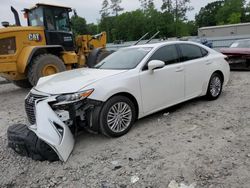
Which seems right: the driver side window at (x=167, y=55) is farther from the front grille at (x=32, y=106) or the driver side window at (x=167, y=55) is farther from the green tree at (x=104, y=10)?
the green tree at (x=104, y=10)

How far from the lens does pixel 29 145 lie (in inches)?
143

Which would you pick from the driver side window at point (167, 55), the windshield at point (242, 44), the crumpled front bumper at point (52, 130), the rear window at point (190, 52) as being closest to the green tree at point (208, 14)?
the windshield at point (242, 44)

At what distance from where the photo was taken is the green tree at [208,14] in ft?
254

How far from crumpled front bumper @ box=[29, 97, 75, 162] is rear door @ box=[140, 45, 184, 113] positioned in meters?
1.58

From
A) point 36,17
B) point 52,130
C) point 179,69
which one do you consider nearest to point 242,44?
point 179,69

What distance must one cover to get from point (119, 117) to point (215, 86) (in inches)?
122

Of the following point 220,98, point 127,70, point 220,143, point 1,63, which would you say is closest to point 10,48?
point 1,63

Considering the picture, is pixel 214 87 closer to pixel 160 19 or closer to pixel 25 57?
pixel 25 57

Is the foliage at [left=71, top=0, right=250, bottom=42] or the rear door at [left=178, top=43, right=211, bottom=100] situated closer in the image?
the rear door at [left=178, top=43, right=211, bottom=100]

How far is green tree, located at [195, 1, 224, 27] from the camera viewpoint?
77500 mm

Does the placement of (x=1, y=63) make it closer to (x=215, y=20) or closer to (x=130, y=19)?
(x=130, y=19)

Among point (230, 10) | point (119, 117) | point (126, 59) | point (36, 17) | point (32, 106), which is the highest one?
point (230, 10)

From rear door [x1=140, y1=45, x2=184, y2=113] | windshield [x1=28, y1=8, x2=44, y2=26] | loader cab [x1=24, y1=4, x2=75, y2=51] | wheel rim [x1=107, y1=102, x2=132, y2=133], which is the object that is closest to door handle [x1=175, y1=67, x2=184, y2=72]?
rear door [x1=140, y1=45, x2=184, y2=113]

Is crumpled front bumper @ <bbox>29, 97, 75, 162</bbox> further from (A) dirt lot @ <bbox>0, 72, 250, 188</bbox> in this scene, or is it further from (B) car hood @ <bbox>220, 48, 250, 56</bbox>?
(B) car hood @ <bbox>220, 48, 250, 56</bbox>
